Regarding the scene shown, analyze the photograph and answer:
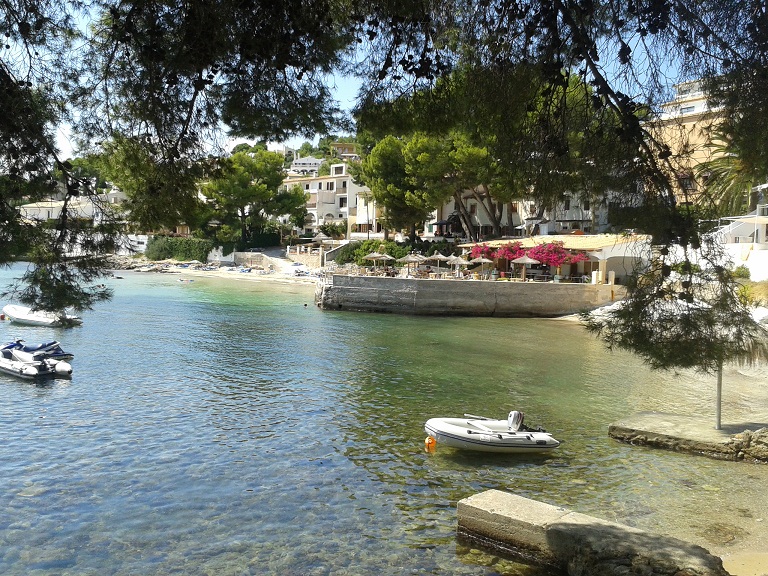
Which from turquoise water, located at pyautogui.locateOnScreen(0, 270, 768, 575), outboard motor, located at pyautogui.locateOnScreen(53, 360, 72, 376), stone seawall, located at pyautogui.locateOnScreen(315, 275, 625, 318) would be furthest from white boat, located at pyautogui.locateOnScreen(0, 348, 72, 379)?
stone seawall, located at pyautogui.locateOnScreen(315, 275, 625, 318)

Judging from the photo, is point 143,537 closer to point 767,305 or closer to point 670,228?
point 670,228

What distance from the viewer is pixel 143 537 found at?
8.57m

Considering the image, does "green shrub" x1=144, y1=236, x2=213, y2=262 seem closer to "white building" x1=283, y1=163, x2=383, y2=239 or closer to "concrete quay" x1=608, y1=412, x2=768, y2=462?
"white building" x1=283, y1=163, x2=383, y2=239

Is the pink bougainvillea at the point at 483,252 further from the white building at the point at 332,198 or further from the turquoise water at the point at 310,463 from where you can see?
the white building at the point at 332,198

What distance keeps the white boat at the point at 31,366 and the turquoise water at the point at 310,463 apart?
1.13ft

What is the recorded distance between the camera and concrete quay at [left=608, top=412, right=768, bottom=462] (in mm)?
11312

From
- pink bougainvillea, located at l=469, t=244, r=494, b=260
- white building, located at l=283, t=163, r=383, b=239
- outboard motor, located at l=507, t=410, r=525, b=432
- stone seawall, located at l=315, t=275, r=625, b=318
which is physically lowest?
outboard motor, located at l=507, t=410, r=525, b=432

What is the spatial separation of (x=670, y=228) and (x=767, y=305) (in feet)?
59.7

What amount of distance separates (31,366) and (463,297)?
839 inches

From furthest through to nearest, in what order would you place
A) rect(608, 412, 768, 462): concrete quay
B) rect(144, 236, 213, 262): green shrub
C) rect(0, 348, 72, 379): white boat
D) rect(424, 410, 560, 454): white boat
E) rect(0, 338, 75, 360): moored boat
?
rect(144, 236, 213, 262): green shrub → rect(0, 338, 75, 360): moored boat → rect(0, 348, 72, 379): white boat → rect(424, 410, 560, 454): white boat → rect(608, 412, 768, 462): concrete quay

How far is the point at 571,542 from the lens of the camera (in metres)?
7.43

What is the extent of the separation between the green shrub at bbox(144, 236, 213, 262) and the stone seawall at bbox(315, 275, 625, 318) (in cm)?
3529

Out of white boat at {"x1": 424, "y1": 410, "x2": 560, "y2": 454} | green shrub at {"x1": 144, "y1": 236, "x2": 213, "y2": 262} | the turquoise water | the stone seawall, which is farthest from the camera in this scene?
green shrub at {"x1": 144, "y1": 236, "x2": 213, "y2": 262}

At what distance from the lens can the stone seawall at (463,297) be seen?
34688 millimetres
